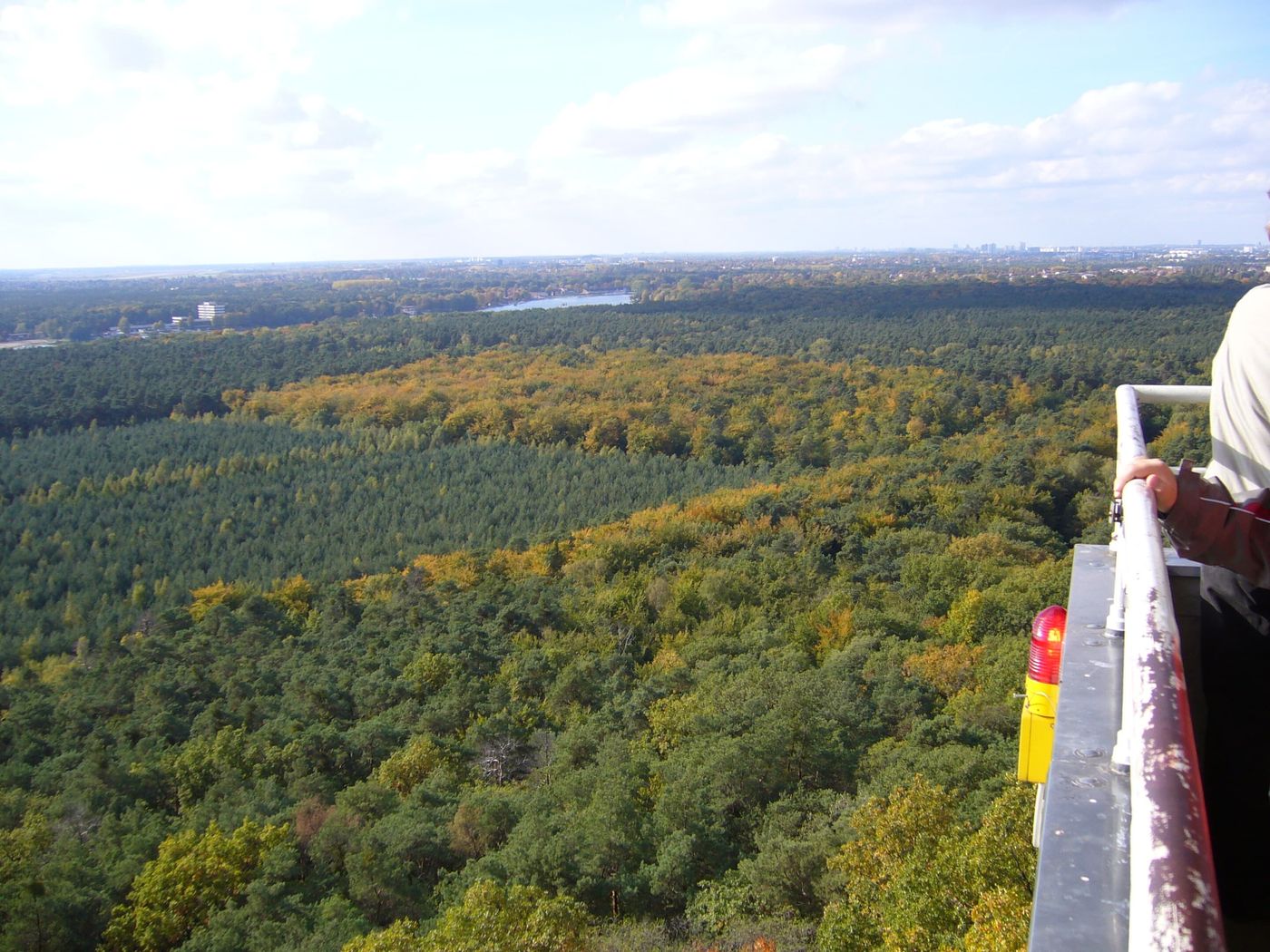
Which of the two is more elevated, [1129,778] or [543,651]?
[1129,778]

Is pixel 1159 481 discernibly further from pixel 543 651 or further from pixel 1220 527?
pixel 543 651

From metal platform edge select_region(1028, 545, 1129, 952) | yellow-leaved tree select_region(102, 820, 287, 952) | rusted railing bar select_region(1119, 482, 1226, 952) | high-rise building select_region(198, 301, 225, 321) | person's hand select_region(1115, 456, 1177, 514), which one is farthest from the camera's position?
high-rise building select_region(198, 301, 225, 321)

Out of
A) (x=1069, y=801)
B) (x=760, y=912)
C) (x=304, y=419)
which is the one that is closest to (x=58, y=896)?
(x=760, y=912)

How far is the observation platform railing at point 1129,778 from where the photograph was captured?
162cm

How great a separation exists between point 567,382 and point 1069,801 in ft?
229

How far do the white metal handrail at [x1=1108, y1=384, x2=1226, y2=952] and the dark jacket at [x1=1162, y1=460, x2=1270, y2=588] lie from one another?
24.3 inches

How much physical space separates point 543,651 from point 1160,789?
2809 centimetres

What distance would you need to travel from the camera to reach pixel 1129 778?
2.61 metres

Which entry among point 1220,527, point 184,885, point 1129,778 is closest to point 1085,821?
point 1129,778

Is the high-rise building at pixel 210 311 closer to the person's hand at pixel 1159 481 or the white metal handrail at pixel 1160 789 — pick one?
the person's hand at pixel 1159 481

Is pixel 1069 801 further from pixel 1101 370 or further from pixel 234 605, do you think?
pixel 1101 370

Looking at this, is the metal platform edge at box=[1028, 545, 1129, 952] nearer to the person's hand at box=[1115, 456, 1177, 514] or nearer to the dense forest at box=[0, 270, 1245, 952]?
the person's hand at box=[1115, 456, 1177, 514]

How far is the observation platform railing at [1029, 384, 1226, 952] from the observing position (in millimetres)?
1616

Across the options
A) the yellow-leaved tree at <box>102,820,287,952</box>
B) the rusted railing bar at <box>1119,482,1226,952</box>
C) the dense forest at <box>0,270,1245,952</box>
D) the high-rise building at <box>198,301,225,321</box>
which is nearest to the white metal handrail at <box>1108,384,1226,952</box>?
the rusted railing bar at <box>1119,482,1226,952</box>
